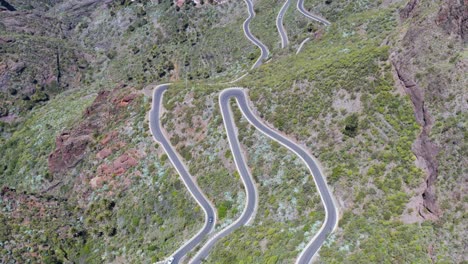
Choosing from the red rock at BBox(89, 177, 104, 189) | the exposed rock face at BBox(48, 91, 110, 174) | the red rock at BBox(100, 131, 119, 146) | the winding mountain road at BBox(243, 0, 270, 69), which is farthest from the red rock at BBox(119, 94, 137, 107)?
the winding mountain road at BBox(243, 0, 270, 69)

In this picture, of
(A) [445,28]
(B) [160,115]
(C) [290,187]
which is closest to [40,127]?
(B) [160,115]

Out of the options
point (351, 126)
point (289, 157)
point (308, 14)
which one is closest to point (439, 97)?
point (351, 126)

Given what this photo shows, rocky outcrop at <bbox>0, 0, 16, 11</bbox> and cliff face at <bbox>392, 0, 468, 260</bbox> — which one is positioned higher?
rocky outcrop at <bbox>0, 0, 16, 11</bbox>

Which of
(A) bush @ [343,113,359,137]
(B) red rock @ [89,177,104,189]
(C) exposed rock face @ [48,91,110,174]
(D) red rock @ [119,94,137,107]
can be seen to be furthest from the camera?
(D) red rock @ [119,94,137,107]

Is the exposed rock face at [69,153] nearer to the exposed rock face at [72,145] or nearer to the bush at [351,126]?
the exposed rock face at [72,145]

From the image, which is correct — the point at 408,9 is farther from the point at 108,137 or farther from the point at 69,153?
the point at 69,153

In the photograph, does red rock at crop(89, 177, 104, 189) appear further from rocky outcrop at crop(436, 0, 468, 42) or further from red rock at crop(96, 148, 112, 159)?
rocky outcrop at crop(436, 0, 468, 42)
